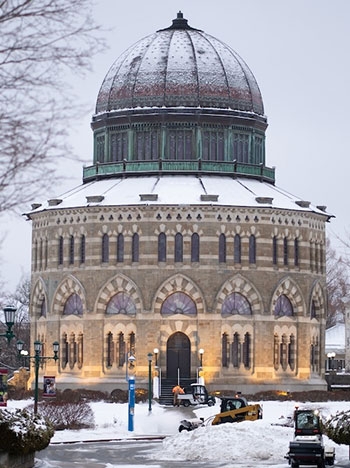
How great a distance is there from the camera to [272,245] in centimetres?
8769

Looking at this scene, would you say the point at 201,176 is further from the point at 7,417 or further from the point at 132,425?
the point at 7,417

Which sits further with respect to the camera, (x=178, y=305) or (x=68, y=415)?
(x=178, y=305)

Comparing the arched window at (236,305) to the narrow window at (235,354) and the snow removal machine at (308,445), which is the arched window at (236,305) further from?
the snow removal machine at (308,445)

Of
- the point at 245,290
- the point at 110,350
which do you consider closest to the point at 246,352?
the point at 245,290

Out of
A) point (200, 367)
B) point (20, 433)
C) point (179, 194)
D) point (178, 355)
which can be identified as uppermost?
point (179, 194)

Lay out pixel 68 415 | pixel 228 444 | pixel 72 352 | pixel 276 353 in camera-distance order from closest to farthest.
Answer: pixel 228 444
pixel 68 415
pixel 276 353
pixel 72 352

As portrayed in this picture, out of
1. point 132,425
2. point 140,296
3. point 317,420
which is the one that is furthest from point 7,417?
point 140,296

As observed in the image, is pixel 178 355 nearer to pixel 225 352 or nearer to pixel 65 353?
pixel 225 352

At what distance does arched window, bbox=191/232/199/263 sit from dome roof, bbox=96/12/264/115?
391 inches

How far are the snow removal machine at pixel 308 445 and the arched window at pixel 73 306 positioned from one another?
1696 inches

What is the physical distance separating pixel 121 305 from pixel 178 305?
11.1ft

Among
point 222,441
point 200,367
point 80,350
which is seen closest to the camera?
point 222,441

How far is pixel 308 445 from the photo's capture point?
43.9 meters

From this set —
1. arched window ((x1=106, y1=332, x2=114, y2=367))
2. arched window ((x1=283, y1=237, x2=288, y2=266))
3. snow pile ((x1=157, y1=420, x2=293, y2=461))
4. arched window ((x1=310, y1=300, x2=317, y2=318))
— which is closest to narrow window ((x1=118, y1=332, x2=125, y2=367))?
arched window ((x1=106, y1=332, x2=114, y2=367))
